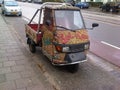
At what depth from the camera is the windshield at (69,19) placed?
610cm

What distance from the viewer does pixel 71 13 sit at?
20.8 feet

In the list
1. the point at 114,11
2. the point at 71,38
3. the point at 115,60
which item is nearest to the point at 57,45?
the point at 71,38

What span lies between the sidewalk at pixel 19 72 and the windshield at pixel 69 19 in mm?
1598

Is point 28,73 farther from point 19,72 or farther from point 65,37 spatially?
point 65,37

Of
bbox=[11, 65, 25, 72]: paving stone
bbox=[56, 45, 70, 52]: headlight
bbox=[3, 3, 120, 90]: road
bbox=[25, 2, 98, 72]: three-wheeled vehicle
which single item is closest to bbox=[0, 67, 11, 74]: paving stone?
bbox=[11, 65, 25, 72]: paving stone

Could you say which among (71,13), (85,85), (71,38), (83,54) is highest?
(71,13)

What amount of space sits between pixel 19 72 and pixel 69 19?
2206 mm

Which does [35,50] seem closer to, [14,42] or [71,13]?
[14,42]

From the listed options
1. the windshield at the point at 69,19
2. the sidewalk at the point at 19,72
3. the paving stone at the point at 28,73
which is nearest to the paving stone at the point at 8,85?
the sidewalk at the point at 19,72

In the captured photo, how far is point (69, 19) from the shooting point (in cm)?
627

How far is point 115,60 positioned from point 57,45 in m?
2.78

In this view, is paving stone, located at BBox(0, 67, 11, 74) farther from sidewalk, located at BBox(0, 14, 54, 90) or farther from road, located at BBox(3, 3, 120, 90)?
road, located at BBox(3, 3, 120, 90)

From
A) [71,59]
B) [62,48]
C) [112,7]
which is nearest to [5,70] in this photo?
[62,48]

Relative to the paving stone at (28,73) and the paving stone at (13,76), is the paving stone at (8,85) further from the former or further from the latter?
the paving stone at (28,73)
